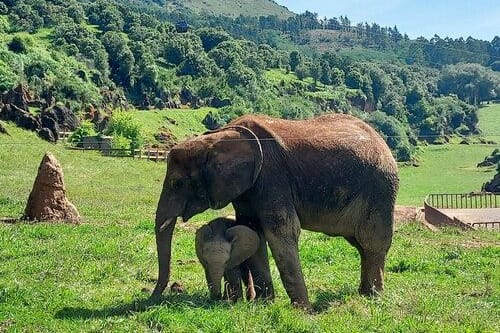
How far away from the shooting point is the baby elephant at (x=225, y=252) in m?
10.8

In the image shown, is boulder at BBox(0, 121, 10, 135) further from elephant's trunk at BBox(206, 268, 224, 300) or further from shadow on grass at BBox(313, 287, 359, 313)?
elephant's trunk at BBox(206, 268, 224, 300)

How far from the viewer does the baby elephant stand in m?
10.8

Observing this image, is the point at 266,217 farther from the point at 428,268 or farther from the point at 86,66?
the point at 86,66

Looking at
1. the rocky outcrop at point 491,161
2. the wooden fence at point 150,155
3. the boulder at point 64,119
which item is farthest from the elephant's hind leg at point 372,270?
the rocky outcrop at point 491,161

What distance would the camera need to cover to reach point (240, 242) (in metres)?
10.9

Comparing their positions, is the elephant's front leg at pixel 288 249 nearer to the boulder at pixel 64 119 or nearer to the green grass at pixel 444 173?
the green grass at pixel 444 173

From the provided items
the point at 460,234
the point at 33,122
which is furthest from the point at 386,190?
the point at 33,122

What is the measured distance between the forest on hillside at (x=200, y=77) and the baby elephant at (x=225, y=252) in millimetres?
70204

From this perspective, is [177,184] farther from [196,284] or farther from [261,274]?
[196,284]

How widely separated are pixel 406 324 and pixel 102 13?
15344 cm

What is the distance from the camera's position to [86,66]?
374ft

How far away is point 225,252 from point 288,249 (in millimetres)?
989

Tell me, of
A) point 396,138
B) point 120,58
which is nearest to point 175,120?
point 120,58

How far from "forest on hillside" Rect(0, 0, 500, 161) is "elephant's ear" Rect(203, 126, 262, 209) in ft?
231
